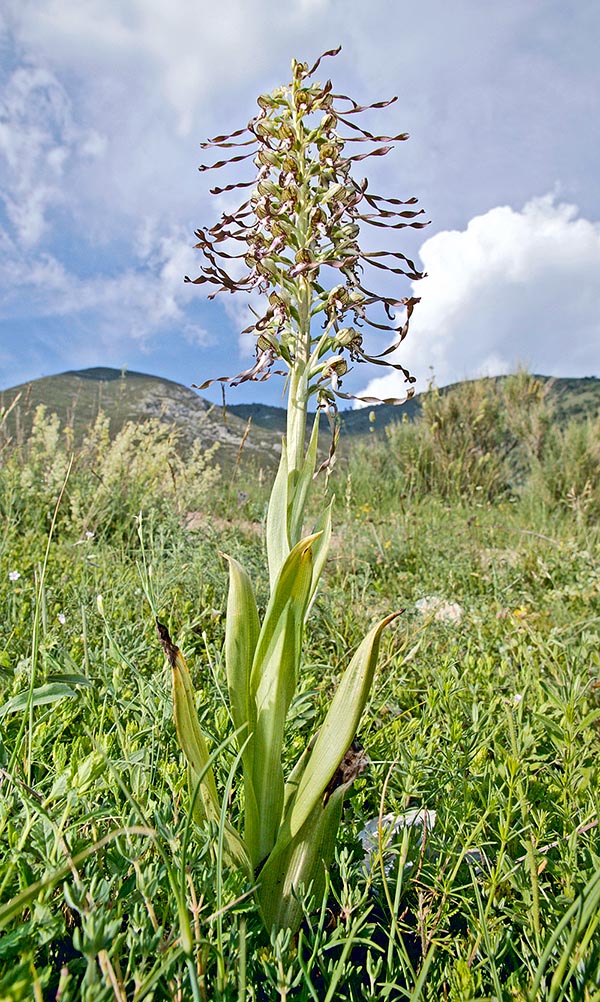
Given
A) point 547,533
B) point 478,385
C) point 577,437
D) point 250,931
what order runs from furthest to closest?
point 478,385 < point 577,437 < point 547,533 < point 250,931

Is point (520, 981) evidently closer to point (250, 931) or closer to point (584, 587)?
point (250, 931)

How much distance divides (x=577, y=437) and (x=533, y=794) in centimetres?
880

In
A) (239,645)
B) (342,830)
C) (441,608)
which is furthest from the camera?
(441,608)

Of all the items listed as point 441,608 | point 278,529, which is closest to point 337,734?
point 278,529

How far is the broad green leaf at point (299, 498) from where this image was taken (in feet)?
4.00

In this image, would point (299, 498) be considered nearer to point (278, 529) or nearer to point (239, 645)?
point (278, 529)

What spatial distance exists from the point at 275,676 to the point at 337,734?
15cm

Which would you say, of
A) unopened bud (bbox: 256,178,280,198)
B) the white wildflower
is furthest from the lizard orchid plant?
the white wildflower

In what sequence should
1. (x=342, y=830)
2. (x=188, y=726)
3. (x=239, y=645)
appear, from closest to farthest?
(x=188, y=726) → (x=239, y=645) → (x=342, y=830)

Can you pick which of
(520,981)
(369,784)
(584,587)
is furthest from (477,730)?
(584,587)

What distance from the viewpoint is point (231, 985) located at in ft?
2.53

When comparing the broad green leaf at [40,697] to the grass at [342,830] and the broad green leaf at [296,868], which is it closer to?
the grass at [342,830]

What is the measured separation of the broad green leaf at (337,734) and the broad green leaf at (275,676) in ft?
0.19

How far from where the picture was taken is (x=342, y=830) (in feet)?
3.99
